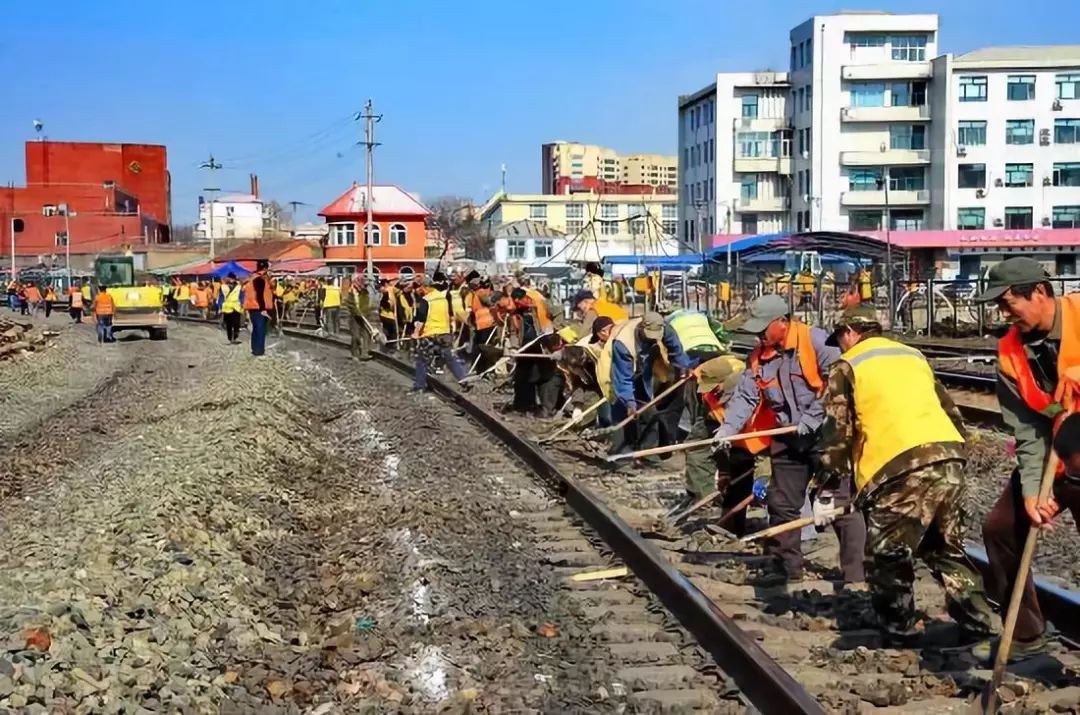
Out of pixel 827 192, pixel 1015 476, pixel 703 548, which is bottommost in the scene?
pixel 703 548

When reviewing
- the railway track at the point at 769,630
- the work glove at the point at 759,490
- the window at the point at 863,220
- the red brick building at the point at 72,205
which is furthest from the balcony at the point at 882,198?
the work glove at the point at 759,490

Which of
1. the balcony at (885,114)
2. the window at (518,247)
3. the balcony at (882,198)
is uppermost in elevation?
the balcony at (885,114)

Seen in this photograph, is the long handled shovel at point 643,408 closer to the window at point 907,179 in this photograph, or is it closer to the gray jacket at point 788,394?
the gray jacket at point 788,394

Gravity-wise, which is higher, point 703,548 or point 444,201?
point 444,201

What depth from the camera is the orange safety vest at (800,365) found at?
707 centimetres

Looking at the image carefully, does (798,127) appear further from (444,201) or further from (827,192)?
(444,201)

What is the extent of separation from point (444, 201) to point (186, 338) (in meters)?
114

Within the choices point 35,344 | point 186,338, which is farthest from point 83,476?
point 186,338

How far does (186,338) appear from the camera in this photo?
37.1 m

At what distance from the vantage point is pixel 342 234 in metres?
81.8

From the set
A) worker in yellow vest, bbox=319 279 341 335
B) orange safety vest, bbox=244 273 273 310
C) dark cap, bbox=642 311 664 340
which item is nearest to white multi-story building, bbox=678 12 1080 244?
worker in yellow vest, bbox=319 279 341 335

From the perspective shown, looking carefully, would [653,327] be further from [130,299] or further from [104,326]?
[130,299]

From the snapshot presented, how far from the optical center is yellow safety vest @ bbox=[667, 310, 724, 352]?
10281mm

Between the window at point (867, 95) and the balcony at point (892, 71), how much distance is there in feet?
2.34
